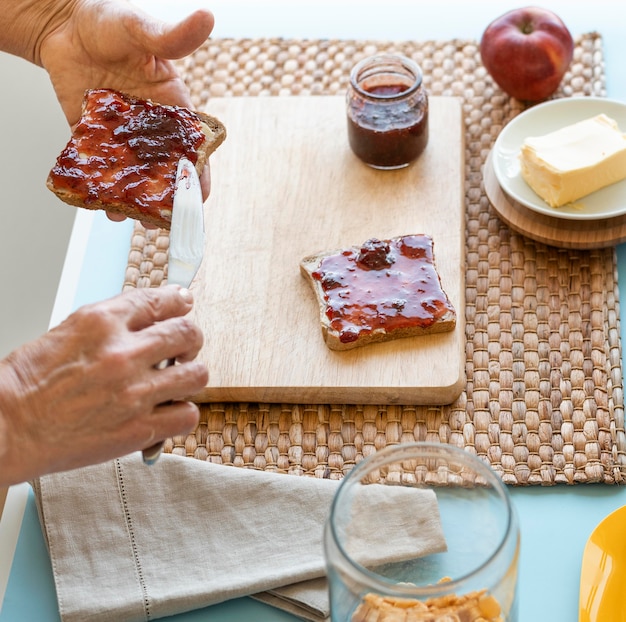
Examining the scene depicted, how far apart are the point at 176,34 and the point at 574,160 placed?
35.4 inches

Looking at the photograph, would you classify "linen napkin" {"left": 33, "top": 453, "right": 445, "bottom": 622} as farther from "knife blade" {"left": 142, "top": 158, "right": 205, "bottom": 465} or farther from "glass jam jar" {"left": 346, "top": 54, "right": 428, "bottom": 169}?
"glass jam jar" {"left": 346, "top": 54, "right": 428, "bottom": 169}

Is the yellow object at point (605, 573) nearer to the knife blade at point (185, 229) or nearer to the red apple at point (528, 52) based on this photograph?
the knife blade at point (185, 229)

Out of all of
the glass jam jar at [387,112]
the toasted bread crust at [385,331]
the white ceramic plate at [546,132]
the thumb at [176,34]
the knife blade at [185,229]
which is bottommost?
→ the toasted bread crust at [385,331]

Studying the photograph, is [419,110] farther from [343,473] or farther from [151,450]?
[151,450]

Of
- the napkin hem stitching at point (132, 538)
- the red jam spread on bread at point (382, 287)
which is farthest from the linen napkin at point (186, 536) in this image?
the red jam spread on bread at point (382, 287)

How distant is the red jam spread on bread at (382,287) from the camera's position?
1903mm

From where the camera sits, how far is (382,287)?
1.97 metres

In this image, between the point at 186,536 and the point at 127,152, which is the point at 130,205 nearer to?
the point at 127,152

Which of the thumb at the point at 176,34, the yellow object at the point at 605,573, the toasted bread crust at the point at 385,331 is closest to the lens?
the yellow object at the point at 605,573

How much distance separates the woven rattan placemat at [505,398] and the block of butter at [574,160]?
0.43ft

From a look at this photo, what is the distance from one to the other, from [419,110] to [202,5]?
3.33 feet

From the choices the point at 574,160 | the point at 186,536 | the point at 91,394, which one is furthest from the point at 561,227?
the point at 91,394

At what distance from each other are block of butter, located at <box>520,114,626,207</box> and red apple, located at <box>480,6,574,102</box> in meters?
0.26

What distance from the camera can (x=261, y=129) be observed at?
7.91 ft
